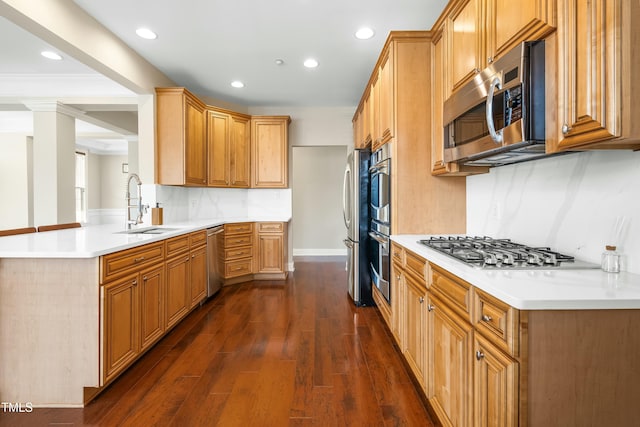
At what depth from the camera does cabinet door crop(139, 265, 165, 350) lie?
2.35 meters

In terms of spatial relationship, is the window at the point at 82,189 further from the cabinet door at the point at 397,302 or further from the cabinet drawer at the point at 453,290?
the cabinet drawer at the point at 453,290

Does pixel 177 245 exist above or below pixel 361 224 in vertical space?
below

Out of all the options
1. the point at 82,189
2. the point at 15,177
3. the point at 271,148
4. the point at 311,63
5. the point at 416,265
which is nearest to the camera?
the point at 416,265

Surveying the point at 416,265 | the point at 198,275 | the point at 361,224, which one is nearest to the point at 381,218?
the point at 361,224

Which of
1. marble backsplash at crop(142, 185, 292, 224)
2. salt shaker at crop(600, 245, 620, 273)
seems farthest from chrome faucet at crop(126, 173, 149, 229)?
salt shaker at crop(600, 245, 620, 273)

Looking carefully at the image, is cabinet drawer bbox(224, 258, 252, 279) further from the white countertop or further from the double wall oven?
the white countertop

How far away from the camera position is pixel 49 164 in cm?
416

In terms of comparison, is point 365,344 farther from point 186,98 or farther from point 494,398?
point 186,98

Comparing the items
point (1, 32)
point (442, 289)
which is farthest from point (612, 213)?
point (1, 32)

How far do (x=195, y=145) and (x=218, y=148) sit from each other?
0.50 metres

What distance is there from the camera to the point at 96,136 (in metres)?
6.93

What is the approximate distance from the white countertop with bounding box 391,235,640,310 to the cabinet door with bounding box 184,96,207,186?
3360 mm

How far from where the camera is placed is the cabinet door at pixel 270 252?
4.73m

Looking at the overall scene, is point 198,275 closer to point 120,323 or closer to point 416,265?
point 120,323
